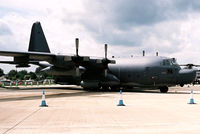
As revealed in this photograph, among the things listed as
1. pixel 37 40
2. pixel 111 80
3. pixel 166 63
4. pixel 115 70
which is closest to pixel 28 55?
pixel 111 80

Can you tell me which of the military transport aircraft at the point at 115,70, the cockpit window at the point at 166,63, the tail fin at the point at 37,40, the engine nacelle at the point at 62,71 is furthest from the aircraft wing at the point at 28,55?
the cockpit window at the point at 166,63

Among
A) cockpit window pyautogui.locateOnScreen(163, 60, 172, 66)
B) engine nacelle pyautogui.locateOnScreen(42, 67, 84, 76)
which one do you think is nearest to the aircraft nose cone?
cockpit window pyautogui.locateOnScreen(163, 60, 172, 66)

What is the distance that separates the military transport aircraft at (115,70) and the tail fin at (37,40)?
287 inches

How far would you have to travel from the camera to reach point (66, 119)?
355 inches

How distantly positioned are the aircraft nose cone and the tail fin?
19556 mm

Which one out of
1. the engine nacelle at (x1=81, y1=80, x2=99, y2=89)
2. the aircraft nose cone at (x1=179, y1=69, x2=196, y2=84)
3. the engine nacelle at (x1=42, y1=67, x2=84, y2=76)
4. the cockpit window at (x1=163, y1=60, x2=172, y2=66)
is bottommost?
the engine nacelle at (x1=81, y1=80, x2=99, y2=89)

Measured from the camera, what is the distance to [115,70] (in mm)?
27422

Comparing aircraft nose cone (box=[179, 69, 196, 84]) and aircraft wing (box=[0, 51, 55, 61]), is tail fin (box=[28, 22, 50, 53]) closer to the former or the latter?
aircraft wing (box=[0, 51, 55, 61])

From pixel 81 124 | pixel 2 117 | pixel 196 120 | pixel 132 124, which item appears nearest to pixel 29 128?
pixel 81 124

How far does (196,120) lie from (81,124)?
13.6 ft

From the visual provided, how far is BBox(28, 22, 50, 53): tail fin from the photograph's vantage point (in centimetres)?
3425

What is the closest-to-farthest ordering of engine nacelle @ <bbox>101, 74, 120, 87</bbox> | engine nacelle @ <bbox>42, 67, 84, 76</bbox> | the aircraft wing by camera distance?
1. the aircraft wing
2. engine nacelle @ <bbox>42, 67, 84, 76</bbox>
3. engine nacelle @ <bbox>101, 74, 120, 87</bbox>

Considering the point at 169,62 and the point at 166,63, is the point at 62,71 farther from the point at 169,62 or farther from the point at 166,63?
the point at 169,62

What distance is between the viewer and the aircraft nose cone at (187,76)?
23.4 metres
